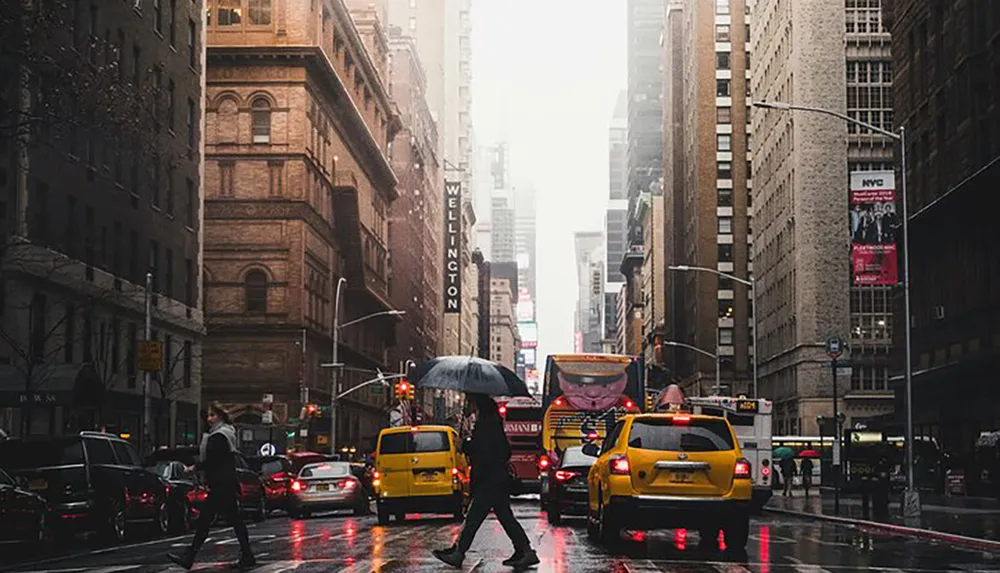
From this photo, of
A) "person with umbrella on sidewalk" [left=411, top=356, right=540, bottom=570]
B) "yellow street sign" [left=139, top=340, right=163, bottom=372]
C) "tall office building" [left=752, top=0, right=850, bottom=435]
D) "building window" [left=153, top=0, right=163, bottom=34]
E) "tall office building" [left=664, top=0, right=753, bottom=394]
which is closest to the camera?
"person with umbrella on sidewalk" [left=411, top=356, right=540, bottom=570]

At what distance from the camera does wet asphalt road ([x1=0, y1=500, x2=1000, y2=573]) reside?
60.4ft

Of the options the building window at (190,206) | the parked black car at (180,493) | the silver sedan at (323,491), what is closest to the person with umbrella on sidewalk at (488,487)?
the parked black car at (180,493)

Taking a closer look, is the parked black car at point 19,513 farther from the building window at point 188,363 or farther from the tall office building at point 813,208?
the tall office building at point 813,208

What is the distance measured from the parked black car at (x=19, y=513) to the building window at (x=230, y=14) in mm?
58670

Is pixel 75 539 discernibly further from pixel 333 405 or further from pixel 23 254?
pixel 333 405

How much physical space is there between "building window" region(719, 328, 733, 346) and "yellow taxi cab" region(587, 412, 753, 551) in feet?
358

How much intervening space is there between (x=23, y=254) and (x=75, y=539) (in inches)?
683

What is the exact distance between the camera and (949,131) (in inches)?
2206

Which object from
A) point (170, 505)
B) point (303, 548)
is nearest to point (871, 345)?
point (170, 505)

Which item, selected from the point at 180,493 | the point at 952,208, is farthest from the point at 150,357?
the point at 952,208

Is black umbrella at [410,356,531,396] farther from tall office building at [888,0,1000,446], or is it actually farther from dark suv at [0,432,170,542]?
tall office building at [888,0,1000,446]

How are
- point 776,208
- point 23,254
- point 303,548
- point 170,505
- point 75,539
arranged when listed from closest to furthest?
point 303,548 < point 75,539 < point 170,505 < point 23,254 < point 776,208

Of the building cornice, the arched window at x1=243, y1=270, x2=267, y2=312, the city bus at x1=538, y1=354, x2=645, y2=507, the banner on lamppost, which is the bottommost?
the city bus at x1=538, y1=354, x2=645, y2=507

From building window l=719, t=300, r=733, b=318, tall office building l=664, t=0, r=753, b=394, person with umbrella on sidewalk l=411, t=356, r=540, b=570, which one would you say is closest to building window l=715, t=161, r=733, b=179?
tall office building l=664, t=0, r=753, b=394
